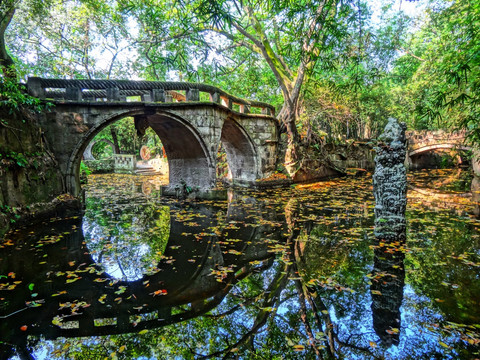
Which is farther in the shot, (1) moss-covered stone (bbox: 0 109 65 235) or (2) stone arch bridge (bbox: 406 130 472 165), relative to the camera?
(2) stone arch bridge (bbox: 406 130 472 165)

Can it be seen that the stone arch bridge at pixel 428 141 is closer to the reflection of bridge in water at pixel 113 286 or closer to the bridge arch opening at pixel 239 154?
the bridge arch opening at pixel 239 154

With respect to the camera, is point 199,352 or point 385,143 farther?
point 385,143

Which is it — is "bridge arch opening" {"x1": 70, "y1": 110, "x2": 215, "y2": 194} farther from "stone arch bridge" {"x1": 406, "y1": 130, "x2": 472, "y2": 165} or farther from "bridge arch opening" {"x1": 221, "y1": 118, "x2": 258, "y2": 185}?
"stone arch bridge" {"x1": 406, "y1": 130, "x2": 472, "y2": 165}

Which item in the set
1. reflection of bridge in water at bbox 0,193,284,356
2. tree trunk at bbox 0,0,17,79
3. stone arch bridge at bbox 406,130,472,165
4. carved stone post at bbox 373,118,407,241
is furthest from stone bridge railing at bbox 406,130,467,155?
tree trunk at bbox 0,0,17,79

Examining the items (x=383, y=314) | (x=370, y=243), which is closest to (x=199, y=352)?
(x=383, y=314)

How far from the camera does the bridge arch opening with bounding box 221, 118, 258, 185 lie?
497 inches

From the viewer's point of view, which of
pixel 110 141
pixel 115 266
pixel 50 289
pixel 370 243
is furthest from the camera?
pixel 110 141

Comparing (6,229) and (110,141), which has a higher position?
(110,141)

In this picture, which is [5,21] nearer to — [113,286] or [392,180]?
[113,286]

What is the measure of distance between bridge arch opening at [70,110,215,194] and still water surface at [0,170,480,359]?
3.86 meters

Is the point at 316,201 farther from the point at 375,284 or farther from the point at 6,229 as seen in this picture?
the point at 6,229

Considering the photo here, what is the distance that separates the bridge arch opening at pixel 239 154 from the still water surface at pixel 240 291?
6.85 meters

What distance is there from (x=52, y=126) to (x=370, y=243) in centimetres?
838

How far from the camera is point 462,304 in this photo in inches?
117
